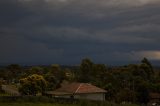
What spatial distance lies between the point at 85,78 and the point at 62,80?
439 cm

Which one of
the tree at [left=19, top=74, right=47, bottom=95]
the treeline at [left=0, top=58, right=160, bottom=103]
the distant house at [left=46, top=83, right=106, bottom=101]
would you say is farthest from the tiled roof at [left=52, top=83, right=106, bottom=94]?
the tree at [left=19, top=74, right=47, bottom=95]

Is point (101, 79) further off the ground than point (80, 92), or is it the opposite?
point (101, 79)

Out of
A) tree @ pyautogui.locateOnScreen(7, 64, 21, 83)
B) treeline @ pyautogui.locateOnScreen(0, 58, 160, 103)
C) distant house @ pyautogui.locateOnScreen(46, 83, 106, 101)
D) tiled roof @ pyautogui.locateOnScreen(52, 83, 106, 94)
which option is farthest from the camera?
tree @ pyautogui.locateOnScreen(7, 64, 21, 83)

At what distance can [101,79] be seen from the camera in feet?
220

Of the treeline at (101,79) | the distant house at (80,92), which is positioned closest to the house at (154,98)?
the treeline at (101,79)

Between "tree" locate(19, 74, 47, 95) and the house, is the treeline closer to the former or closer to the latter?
"tree" locate(19, 74, 47, 95)

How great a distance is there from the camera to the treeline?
5009 cm

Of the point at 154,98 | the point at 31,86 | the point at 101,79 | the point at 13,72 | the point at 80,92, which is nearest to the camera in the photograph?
the point at 31,86

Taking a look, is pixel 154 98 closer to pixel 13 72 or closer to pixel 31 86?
pixel 31 86

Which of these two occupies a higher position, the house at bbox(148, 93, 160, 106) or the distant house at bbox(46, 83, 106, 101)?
the distant house at bbox(46, 83, 106, 101)

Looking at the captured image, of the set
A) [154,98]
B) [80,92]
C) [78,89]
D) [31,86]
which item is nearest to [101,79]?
[154,98]

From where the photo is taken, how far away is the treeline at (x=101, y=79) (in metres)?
50.1

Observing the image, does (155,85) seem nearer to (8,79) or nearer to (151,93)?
(151,93)

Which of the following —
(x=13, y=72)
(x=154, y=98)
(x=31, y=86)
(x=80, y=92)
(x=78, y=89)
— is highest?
(x=13, y=72)
